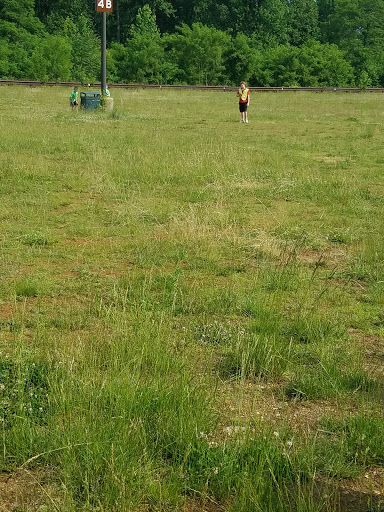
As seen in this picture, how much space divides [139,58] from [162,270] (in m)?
62.4

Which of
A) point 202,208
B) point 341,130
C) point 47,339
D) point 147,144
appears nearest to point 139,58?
point 341,130

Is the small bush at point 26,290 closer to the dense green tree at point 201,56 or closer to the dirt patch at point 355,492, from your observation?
the dirt patch at point 355,492

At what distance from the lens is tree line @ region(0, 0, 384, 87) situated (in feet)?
217

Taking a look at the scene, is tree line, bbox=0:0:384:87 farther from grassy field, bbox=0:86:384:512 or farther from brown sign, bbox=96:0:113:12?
grassy field, bbox=0:86:384:512

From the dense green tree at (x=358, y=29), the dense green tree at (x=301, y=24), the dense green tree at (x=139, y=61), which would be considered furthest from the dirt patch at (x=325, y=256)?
the dense green tree at (x=301, y=24)

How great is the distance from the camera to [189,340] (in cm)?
522

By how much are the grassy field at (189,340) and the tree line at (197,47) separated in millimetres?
50204

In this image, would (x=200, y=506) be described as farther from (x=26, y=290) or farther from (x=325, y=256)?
(x=325, y=256)

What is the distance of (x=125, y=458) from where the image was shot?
3574 millimetres

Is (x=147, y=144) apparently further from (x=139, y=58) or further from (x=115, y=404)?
(x=139, y=58)

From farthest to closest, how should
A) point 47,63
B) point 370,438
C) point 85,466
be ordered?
point 47,63
point 370,438
point 85,466

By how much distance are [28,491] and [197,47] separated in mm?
70026

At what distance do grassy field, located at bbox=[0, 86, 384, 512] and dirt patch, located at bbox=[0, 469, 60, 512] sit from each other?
10 millimetres

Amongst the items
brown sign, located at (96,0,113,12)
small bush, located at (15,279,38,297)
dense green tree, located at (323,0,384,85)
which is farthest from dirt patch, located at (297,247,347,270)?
dense green tree, located at (323,0,384,85)
